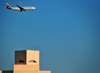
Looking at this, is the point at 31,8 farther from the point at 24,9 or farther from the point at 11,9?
the point at 11,9

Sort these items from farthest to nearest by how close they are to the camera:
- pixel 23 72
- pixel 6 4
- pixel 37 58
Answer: pixel 6 4
pixel 37 58
pixel 23 72

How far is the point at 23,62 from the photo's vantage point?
15.5m

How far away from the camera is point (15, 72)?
48.7 ft

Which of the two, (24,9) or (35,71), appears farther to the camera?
(24,9)

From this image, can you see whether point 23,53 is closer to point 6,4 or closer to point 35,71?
point 35,71

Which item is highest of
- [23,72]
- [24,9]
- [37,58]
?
[24,9]

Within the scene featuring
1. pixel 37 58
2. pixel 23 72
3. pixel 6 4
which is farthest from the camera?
pixel 6 4

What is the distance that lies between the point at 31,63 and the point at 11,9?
10415 millimetres

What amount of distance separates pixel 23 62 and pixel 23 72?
36.6 inches

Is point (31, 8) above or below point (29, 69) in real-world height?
above

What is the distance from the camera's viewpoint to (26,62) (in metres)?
15.0

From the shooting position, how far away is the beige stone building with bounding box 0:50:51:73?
1495 centimetres

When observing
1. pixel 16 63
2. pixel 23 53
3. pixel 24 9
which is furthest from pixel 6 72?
pixel 24 9

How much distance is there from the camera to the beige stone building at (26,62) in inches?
588
